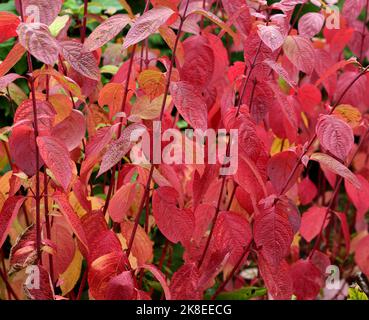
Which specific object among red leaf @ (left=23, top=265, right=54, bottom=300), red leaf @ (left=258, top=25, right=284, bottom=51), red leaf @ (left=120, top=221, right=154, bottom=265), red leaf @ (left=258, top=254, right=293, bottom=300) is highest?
red leaf @ (left=258, top=25, right=284, bottom=51)

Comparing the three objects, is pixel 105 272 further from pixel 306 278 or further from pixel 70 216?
pixel 306 278

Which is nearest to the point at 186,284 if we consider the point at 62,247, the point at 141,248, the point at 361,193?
the point at 141,248

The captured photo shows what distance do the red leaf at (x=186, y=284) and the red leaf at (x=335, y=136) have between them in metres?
0.32

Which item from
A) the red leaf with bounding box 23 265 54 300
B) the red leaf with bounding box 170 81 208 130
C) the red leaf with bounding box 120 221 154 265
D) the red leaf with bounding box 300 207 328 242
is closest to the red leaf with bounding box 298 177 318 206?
the red leaf with bounding box 300 207 328 242

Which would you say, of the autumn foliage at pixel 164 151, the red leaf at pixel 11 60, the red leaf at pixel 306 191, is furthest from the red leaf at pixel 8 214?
the red leaf at pixel 306 191

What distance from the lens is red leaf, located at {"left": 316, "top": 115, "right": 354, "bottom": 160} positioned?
1142 millimetres

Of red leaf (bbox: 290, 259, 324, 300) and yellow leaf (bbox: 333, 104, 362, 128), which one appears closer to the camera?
yellow leaf (bbox: 333, 104, 362, 128)

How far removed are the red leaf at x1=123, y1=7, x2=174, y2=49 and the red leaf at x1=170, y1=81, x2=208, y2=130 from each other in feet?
0.41

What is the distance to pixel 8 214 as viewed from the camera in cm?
114

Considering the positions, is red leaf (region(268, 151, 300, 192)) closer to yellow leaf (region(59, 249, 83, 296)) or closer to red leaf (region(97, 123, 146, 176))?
red leaf (region(97, 123, 146, 176))

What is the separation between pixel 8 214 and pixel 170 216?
0.89ft

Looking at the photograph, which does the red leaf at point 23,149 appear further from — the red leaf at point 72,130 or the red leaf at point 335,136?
the red leaf at point 335,136

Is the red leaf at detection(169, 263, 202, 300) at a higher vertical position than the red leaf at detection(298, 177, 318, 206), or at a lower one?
higher
